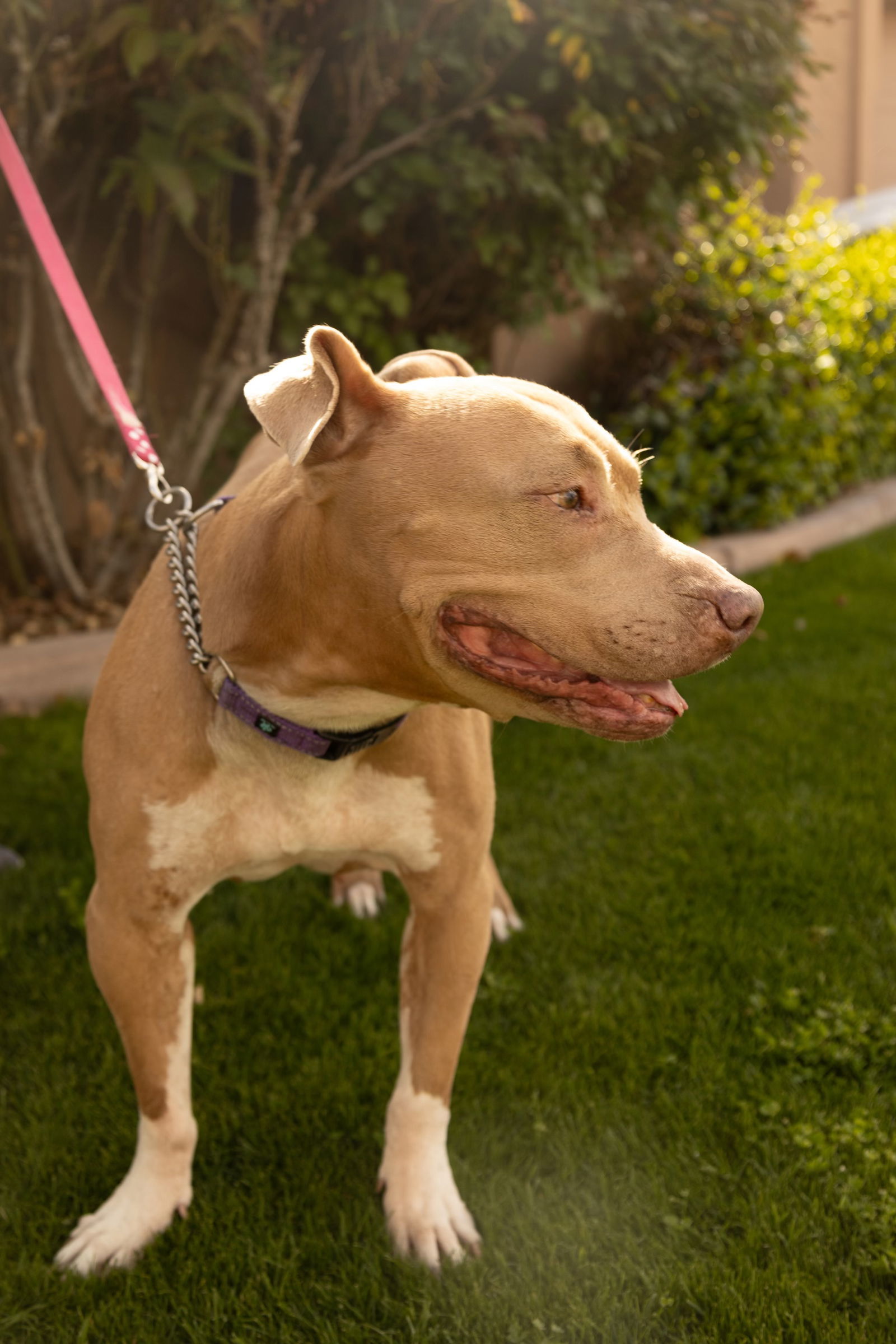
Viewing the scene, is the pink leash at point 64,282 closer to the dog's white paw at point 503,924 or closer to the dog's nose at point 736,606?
the dog's nose at point 736,606

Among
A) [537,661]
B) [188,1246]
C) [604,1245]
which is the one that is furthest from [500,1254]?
[537,661]

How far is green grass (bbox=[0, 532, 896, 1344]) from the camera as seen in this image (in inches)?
85.9

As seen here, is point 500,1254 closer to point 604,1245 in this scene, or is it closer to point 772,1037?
point 604,1245

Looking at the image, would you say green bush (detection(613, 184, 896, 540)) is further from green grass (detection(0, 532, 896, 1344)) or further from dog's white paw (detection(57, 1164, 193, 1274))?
dog's white paw (detection(57, 1164, 193, 1274))

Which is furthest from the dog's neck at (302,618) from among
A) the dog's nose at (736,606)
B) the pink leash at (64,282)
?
the pink leash at (64,282)

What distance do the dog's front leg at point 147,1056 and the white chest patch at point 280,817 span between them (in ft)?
0.39

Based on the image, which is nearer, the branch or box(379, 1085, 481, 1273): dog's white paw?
box(379, 1085, 481, 1273): dog's white paw

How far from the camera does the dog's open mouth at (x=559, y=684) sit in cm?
175

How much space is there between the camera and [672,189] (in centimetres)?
600

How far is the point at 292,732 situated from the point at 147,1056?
2.30ft

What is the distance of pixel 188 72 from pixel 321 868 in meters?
3.32

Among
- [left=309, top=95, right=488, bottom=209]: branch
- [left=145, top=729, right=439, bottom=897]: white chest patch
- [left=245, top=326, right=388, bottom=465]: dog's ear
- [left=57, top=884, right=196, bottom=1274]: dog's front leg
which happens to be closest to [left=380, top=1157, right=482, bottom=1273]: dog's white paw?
[left=57, top=884, right=196, bottom=1274]: dog's front leg

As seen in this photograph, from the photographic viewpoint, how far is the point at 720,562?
13.4 ft

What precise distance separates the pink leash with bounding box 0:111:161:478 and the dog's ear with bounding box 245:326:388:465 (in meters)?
0.84
